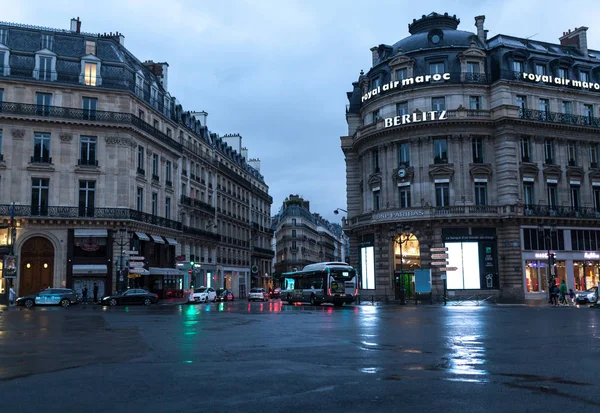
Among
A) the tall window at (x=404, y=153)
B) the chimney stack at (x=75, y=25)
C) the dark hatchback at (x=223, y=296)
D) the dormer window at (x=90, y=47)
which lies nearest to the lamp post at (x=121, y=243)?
the dark hatchback at (x=223, y=296)

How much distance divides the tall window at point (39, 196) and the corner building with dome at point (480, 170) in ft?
85.0

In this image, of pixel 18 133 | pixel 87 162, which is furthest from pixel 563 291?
pixel 18 133

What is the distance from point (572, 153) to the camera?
5084 cm

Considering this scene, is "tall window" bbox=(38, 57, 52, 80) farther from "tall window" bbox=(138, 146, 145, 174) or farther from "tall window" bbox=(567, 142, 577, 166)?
"tall window" bbox=(567, 142, 577, 166)

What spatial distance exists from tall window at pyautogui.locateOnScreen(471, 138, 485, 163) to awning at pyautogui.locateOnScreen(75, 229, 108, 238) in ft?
101

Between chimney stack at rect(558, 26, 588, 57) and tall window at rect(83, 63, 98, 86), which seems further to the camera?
chimney stack at rect(558, 26, 588, 57)

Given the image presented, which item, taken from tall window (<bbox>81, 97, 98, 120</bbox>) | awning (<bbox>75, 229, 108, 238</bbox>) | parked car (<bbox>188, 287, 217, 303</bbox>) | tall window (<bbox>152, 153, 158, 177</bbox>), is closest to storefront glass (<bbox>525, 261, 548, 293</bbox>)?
parked car (<bbox>188, 287, 217, 303</bbox>)

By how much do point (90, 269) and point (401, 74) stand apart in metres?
30.4

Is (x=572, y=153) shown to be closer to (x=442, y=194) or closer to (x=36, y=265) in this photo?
(x=442, y=194)

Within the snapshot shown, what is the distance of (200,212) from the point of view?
63.5 m

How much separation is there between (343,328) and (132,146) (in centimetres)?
3442

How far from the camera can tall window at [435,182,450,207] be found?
48094mm

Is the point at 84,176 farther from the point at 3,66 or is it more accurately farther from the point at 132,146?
the point at 3,66

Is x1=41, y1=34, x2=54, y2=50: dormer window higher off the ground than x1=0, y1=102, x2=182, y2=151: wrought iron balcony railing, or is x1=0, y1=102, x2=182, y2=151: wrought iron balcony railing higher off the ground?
x1=41, y1=34, x2=54, y2=50: dormer window
